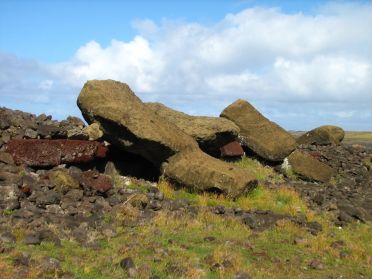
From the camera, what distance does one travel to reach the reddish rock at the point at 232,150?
75.6 ft

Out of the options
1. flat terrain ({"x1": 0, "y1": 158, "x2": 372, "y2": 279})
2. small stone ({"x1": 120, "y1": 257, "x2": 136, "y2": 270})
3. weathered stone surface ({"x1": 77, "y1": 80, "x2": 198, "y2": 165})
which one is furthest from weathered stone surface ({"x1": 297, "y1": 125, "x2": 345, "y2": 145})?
small stone ({"x1": 120, "y1": 257, "x2": 136, "y2": 270})

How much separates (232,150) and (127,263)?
14.7 m

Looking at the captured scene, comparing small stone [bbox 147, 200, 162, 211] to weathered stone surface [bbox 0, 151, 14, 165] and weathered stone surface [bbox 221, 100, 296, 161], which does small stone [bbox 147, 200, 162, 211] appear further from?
weathered stone surface [bbox 221, 100, 296, 161]

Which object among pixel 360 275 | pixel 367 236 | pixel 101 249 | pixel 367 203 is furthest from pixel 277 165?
pixel 101 249

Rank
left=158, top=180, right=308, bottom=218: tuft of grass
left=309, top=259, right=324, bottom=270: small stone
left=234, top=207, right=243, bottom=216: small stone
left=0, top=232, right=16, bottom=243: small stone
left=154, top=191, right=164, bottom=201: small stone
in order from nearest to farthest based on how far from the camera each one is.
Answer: left=0, top=232, right=16, bottom=243: small stone → left=309, top=259, right=324, bottom=270: small stone → left=234, top=207, right=243, bottom=216: small stone → left=154, top=191, right=164, bottom=201: small stone → left=158, top=180, right=308, bottom=218: tuft of grass

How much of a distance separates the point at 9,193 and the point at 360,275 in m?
9.12

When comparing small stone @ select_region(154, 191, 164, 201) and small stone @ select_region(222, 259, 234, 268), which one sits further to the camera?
small stone @ select_region(154, 191, 164, 201)

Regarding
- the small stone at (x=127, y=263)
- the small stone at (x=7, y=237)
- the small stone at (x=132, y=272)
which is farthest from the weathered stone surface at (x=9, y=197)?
the small stone at (x=132, y=272)

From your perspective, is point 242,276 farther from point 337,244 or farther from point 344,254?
point 337,244

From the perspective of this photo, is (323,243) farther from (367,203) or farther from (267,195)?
(367,203)

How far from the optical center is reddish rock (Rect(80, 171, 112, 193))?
14.8 metres

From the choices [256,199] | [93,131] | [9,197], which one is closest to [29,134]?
[93,131]

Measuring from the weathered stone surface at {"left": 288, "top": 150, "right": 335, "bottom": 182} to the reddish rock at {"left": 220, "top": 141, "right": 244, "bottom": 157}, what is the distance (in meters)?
3.13

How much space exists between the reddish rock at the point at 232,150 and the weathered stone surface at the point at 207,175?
4960mm
